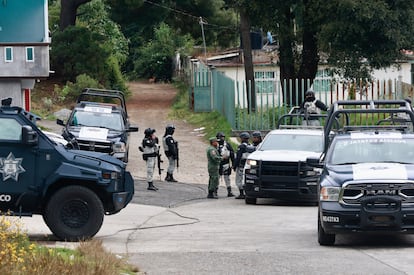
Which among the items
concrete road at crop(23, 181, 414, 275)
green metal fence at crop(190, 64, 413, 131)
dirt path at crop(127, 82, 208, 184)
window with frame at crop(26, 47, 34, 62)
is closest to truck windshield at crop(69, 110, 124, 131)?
dirt path at crop(127, 82, 208, 184)

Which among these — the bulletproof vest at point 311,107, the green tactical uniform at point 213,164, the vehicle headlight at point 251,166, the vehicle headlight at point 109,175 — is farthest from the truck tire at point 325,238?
the bulletproof vest at point 311,107

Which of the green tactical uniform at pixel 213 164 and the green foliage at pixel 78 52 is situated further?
the green foliage at pixel 78 52

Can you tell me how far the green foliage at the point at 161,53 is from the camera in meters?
71.9

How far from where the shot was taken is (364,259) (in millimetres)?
14430

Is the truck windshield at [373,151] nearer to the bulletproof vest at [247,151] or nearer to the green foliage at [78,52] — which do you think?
the bulletproof vest at [247,151]

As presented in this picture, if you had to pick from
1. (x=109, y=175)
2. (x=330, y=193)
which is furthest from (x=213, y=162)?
(x=330, y=193)

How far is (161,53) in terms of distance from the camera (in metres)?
71.8

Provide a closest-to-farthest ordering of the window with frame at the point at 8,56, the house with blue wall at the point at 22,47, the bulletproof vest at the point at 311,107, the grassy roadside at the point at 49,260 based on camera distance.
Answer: the grassy roadside at the point at 49,260 → the bulletproof vest at the point at 311,107 → the window with frame at the point at 8,56 → the house with blue wall at the point at 22,47

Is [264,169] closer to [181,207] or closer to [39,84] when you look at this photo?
[181,207]

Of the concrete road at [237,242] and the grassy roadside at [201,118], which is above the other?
the grassy roadside at [201,118]

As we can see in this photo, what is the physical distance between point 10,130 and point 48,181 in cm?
100

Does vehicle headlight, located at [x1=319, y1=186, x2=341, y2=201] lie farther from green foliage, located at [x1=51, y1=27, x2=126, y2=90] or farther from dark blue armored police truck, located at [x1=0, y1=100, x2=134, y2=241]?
green foliage, located at [x1=51, y1=27, x2=126, y2=90]

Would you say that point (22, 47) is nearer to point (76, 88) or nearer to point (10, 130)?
point (76, 88)

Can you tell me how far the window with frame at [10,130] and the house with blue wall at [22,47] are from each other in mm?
17057
